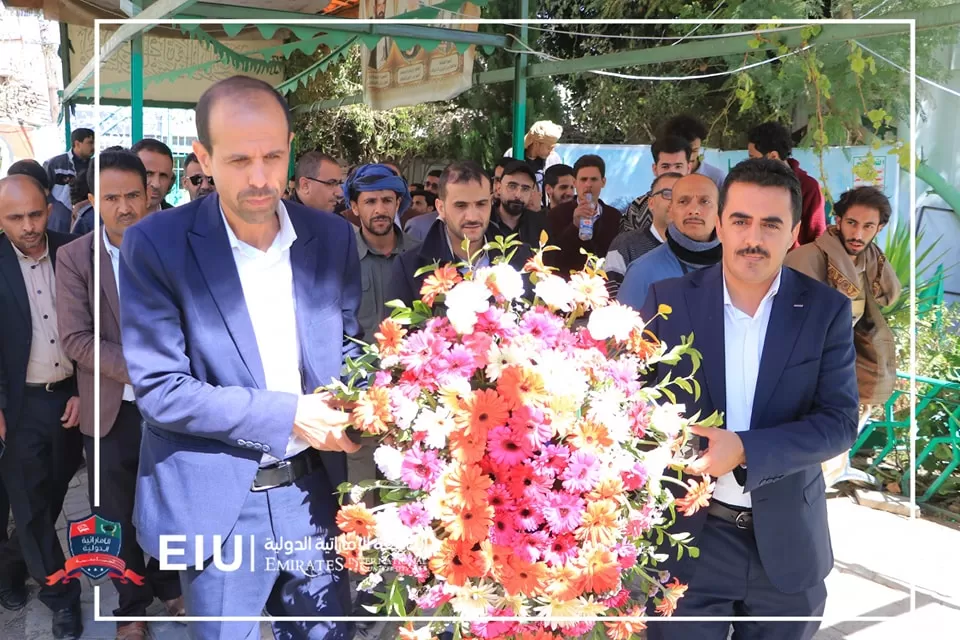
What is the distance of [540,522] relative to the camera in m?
1.50

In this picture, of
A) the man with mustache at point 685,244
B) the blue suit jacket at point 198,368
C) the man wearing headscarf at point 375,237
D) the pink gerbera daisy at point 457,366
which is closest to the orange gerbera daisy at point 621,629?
the pink gerbera daisy at point 457,366

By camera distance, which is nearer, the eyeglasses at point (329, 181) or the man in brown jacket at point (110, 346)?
the man in brown jacket at point (110, 346)

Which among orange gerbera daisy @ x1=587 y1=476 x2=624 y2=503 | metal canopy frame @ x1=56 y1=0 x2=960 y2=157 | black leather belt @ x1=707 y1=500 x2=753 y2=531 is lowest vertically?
black leather belt @ x1=707 y1=500 x2=753 y2=531

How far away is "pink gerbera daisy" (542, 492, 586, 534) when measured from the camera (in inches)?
58.0

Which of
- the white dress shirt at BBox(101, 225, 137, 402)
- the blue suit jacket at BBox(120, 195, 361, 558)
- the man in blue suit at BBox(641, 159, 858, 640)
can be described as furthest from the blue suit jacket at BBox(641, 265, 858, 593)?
the white dress shirt at BBox(101, 225, 137, 402)

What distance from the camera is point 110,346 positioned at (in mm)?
3076

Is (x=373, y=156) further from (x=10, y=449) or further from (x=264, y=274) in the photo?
(x=264, y=274)

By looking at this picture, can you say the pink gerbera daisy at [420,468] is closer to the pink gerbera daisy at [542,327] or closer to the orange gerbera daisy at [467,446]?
the orange gerbera daisy at [467,446]

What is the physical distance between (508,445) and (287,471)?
72cm

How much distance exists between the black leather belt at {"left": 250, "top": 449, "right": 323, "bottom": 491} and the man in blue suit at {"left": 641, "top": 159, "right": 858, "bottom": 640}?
0.93m

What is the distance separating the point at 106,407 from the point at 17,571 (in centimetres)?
119

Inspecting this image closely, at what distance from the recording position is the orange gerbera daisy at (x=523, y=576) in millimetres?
1464

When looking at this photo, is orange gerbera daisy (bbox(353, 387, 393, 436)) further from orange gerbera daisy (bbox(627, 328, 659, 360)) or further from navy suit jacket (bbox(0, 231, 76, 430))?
navy suit jacket (bbox(0, 231, 76, 430))

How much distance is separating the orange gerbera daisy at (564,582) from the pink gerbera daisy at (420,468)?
0.28 m
